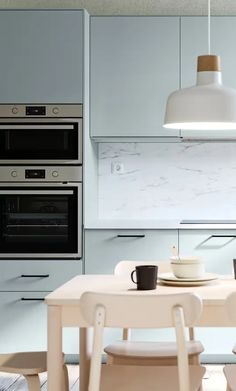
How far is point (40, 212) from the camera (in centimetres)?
521

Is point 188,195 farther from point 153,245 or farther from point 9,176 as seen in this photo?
point 9,176

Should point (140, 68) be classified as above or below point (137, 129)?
above

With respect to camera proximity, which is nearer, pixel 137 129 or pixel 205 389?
pixel 205 389

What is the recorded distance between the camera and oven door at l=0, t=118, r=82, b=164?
521 centimetres

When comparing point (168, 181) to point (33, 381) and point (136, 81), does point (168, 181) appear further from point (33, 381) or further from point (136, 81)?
point (33, 381)

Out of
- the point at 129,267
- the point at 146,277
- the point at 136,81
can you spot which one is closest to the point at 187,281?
the point at 146,277

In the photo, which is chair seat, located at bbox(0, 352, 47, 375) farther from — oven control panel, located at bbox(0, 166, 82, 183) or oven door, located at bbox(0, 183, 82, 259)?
oven control panel, located at bbox(0, 166, 82, 183)

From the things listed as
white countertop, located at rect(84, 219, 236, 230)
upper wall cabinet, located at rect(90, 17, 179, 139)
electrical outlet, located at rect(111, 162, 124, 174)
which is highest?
upper wall cabinet, located at rect(90, 17, 179, 139)

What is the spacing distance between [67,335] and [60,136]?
50.3 inches

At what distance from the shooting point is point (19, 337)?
16.8 ft

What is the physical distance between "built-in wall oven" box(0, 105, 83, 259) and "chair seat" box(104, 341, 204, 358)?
1737 mm

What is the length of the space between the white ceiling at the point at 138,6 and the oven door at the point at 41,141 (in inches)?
32.4

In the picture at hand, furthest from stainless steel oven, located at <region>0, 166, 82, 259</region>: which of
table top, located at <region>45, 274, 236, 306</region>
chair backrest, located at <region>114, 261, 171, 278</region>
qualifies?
table top, located at <region>45, 274, 236, 306</region>

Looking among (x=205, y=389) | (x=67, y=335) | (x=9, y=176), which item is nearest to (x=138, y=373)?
(x=205, y=389)
